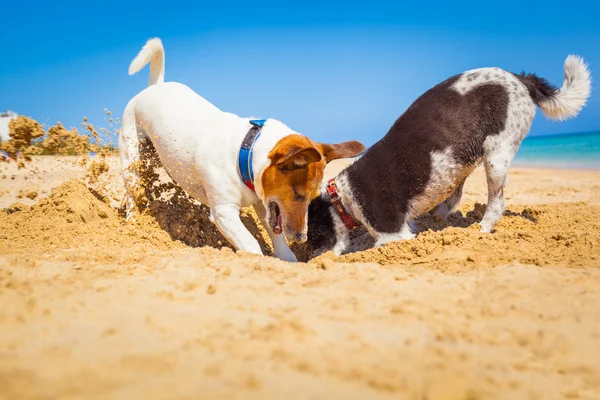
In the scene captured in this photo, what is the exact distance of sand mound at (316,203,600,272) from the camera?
3506 millimetres

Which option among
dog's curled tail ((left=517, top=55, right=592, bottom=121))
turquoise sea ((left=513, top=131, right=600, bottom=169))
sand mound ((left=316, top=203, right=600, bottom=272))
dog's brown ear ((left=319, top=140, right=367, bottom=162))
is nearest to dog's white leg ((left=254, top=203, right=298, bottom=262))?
sand mound ((left=316, top=203, right=600, bottom=272))

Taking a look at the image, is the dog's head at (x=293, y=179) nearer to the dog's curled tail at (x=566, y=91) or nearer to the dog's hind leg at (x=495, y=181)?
the dog's hind leg at (x=495, y=181)

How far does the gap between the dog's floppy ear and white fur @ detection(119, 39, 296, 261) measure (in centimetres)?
17

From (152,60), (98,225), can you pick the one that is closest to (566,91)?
(152,60)

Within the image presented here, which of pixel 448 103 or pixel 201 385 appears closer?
pixel 201 385

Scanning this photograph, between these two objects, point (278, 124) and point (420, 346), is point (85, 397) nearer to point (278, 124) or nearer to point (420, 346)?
point (420, 346)

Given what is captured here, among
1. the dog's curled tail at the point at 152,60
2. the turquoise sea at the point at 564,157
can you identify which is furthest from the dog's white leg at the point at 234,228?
the turquoise sea at the point at 564,157

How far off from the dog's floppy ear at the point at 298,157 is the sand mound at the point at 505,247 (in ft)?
3.01

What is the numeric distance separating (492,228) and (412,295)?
2.73 meters

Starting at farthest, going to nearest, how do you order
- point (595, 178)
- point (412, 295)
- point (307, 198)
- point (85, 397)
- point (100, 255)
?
1. point (595, 178)
2. point (307, 198)
3. point (100, 255)
4. point (412, 295)
5. point (85, 397)

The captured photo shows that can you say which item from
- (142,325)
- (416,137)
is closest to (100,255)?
(142,325)

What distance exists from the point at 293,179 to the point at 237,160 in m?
0.56

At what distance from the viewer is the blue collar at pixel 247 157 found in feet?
12.8

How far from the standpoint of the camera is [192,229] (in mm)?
5176
